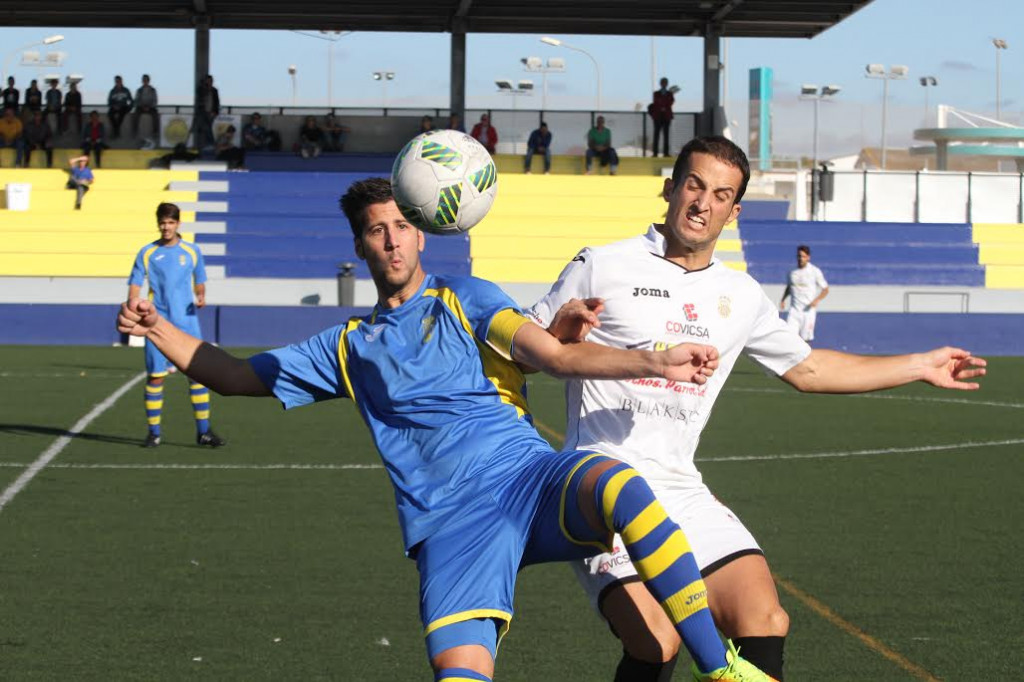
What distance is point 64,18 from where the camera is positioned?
35781mm

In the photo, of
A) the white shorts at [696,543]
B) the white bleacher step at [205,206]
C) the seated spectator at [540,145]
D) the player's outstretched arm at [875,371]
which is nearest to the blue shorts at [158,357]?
the player's outstretched arm at [875,371]

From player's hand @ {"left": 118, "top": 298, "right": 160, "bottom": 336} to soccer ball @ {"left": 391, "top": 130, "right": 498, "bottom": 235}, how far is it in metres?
0.90

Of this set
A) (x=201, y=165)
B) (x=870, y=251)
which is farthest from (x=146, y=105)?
(x=870, y=251)

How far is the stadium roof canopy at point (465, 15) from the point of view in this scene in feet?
111

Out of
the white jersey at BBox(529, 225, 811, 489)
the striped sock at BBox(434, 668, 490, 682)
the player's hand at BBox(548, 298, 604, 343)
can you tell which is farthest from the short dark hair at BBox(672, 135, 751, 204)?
the striped sock at BBox(434, 668, 490, 682)

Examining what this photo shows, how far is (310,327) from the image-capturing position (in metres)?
25.0

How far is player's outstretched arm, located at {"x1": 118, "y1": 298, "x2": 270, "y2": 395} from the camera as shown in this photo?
15.6ft

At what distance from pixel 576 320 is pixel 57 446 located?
9.37 meters

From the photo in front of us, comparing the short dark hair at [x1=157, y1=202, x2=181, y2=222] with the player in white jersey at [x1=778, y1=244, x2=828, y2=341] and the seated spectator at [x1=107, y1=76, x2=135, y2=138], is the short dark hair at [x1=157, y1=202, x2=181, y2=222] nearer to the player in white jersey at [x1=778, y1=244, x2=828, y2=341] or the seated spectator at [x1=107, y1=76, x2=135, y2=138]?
the player in white jersey at [x1=778, y1=244, x2=828, y2=341]

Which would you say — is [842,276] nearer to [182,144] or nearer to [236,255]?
[236,255]

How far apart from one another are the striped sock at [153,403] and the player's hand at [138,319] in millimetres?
7850

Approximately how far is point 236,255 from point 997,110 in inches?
2322

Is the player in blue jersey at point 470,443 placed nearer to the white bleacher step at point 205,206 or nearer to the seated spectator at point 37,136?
the white bleacher step at point 205,206

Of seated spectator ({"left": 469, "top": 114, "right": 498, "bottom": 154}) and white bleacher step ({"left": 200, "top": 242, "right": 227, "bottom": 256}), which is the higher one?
seated spectator ({"left": 469, "top": 114, "right": 498, "bottom": 154})
